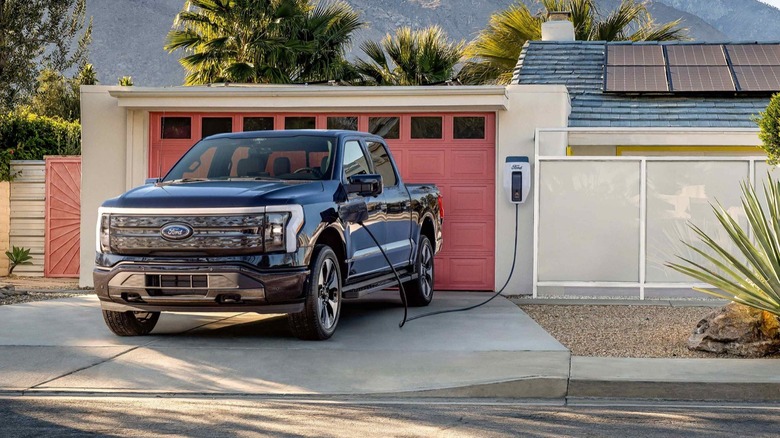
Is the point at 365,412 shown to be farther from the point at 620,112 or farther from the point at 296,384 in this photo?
the point at 620,112

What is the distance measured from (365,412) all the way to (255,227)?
267 cm

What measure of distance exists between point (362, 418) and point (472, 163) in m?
8.87

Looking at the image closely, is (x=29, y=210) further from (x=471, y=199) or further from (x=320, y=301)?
(x=320, y=301)

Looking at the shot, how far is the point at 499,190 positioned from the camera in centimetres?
1566

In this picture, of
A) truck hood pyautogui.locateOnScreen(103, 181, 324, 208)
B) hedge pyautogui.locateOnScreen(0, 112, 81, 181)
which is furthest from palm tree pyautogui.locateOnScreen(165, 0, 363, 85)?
A: truck hood pyautogui.locateOnScreen(103, 181, 324, 208)

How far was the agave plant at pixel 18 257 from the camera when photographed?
18.7 meters

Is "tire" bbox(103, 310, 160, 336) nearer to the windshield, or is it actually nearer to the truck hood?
the truck hood

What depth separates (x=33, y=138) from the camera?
22484mm

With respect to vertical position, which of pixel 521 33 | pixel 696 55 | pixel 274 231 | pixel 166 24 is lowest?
pixel 274 231

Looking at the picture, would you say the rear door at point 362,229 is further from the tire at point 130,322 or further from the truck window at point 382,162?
the tire at point 130,322

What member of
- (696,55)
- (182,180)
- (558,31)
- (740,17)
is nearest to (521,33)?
(558,31)

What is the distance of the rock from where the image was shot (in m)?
9.89

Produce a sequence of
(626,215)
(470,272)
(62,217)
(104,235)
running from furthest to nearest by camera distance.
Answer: (62,217) < (470,272) < (626,215) < (104,235)

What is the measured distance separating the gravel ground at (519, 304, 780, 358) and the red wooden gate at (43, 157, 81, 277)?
8.33 m
